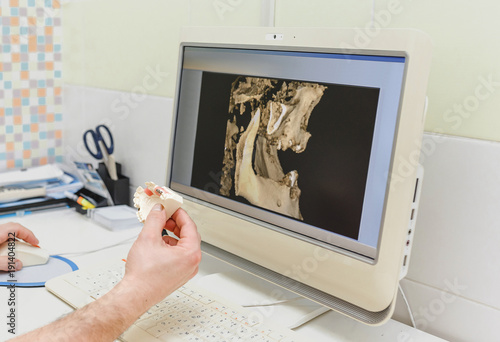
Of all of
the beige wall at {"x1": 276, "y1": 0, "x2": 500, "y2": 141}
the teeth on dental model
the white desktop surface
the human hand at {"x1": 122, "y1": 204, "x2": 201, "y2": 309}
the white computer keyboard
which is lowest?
the white desktop surface

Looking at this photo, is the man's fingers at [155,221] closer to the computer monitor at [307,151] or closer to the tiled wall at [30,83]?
the computer monitor at [307,151]

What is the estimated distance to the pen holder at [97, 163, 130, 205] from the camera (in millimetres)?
1356

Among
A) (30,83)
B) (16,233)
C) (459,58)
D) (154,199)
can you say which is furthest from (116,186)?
(459,58)

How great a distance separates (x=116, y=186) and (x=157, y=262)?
0.73 metres

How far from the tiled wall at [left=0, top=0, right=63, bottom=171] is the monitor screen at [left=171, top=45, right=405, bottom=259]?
0.81 meters

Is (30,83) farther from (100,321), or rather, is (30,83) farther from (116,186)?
(100,321)

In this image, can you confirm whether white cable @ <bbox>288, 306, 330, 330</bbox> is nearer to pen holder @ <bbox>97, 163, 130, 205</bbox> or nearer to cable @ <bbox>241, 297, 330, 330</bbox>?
cable @ <bbox>241, 297, 330, 330</bbox>

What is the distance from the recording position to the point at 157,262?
68 centimetres

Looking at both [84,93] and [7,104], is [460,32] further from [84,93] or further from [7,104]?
[7,104]

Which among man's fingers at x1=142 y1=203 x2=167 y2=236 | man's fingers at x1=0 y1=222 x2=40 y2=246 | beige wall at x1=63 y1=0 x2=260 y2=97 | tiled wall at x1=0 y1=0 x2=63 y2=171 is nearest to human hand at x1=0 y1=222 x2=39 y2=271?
man's fingers at x1=0 y1=222 x2=40 y2=246

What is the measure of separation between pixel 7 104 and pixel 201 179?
891 millimetres

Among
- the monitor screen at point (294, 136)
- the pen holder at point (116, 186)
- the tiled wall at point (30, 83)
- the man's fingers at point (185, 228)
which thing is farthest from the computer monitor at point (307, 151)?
the tiled wall at point (30, 83)

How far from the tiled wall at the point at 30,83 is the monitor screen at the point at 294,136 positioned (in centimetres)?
81

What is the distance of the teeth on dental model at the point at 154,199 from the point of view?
0.75 m
